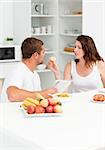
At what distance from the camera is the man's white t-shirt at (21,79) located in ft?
9.43

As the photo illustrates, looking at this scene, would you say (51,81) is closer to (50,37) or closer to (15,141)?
(50,37)

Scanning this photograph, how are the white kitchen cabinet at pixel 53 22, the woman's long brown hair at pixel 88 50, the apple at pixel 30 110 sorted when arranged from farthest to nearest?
the white kitchen cabinet at pixel 53 22 < the woman's long brown hair at pixel 88 50 < the apple at pixel 30 110

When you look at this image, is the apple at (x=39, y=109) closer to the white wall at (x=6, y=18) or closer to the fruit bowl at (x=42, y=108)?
the fruit bowl at (x=42, y=108)

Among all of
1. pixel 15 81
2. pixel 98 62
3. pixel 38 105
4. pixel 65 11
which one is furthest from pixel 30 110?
pixel 65 11

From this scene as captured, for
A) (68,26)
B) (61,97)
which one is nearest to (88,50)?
(61,97)

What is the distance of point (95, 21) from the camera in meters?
4.84

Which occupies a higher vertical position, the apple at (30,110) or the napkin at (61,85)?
the napkin at (61,85)

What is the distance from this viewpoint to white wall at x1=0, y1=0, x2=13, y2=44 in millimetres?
5469

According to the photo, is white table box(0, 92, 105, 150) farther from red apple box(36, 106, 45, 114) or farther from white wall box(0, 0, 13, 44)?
white wall box(0, 0, 13, 44)

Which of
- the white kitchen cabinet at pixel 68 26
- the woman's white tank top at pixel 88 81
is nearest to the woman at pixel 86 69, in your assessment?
the woman's white tank top at pixel 88 81

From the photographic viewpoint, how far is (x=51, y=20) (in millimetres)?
5539

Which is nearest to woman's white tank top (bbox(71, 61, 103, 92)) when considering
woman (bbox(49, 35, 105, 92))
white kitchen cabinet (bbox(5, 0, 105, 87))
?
woman (bbox(49, 35, 105, 92))

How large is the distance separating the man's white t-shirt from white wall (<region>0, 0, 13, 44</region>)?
8.20 feet

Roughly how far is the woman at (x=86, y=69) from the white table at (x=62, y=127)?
0.92 metres
